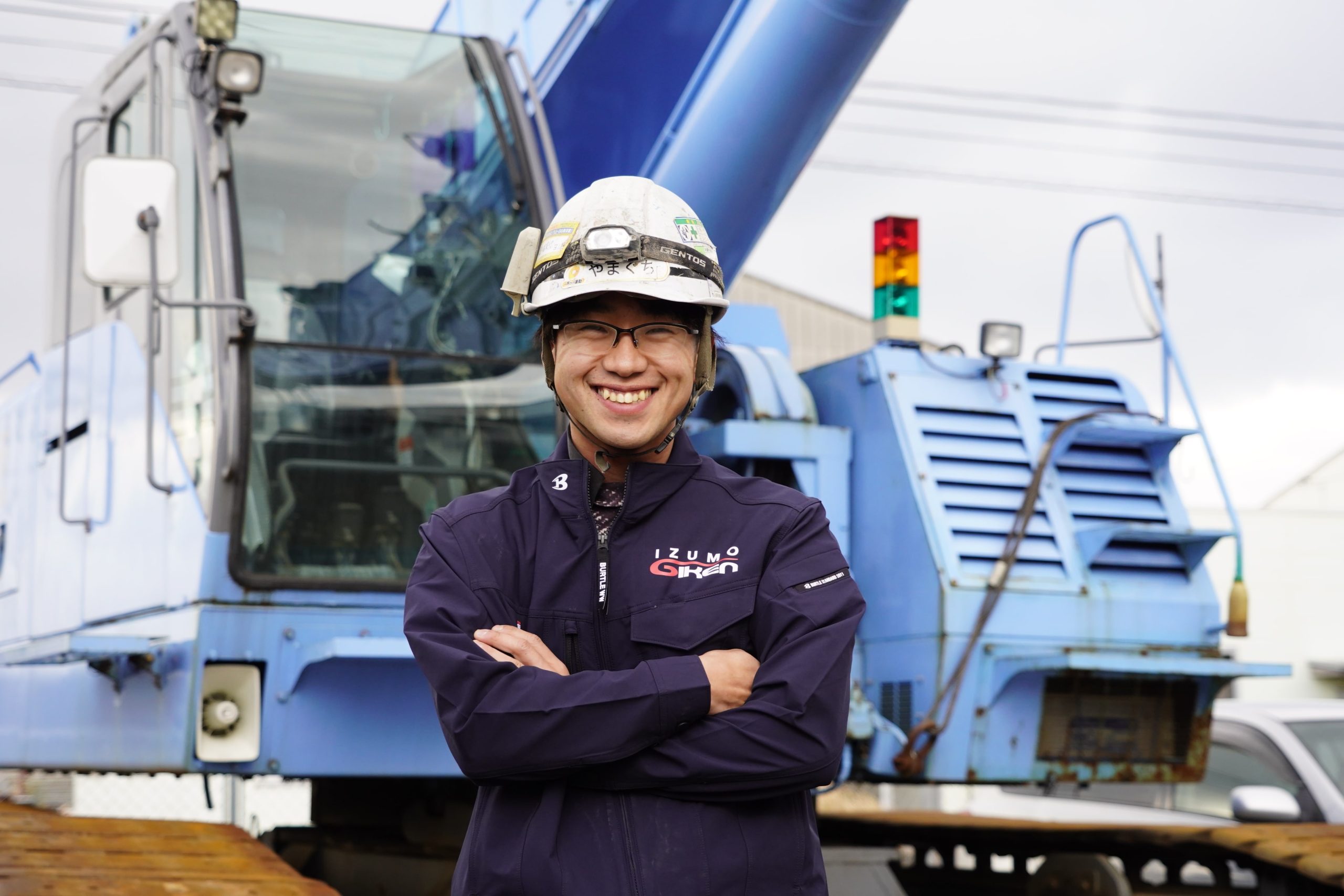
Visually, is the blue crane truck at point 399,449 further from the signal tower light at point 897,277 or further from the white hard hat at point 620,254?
the white hard hat at point 620,254

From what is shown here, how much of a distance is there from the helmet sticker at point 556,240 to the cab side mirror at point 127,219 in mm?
2180

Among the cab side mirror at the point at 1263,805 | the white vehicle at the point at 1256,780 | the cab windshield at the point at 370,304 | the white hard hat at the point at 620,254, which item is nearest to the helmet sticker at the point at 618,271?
the white hard hat at the point at 620,254

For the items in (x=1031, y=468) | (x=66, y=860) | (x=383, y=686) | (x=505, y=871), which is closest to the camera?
(x=505, y=871)

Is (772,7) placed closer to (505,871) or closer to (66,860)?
(66,860)

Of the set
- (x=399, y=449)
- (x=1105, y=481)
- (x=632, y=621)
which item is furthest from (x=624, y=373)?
(x=1105, y=481)

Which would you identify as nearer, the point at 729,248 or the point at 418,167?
the point at 418,167

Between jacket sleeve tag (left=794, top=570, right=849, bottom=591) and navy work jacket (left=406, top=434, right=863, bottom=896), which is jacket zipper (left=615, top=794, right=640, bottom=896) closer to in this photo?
navy work jacket (left=406, top=434, right=863, bottom=896)

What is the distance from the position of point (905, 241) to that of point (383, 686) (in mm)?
2456

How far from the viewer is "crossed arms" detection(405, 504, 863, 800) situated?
6.95 feet

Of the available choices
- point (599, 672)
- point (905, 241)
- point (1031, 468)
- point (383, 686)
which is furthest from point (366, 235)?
point (599, 672)

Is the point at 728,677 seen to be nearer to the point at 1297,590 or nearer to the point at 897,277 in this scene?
the point at 897,277

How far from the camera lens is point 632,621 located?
2229mm

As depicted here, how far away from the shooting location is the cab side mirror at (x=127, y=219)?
4.21 metres

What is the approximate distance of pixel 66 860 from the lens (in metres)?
3.93
